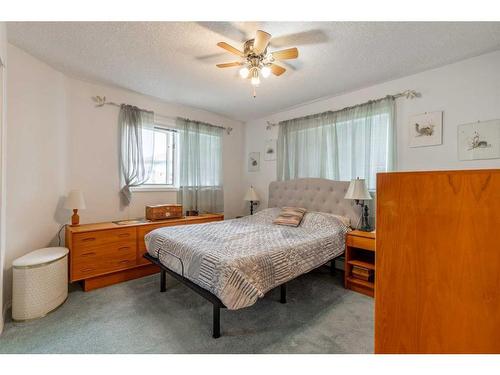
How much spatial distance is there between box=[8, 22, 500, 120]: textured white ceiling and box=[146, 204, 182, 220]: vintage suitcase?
5.60ft

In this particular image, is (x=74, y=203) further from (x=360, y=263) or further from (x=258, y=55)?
(x=360, y=263)

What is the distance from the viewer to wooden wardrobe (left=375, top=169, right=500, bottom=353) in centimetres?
66

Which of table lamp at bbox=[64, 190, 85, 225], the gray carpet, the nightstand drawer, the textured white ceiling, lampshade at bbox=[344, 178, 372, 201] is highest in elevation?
the textured white ceiling

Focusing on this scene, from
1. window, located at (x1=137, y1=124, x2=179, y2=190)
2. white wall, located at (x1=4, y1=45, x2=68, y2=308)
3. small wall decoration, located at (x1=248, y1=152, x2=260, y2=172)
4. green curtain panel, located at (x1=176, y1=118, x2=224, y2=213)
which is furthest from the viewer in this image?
small wall decoration, located at (x1=248, y1=152, x2=260, y2=172)

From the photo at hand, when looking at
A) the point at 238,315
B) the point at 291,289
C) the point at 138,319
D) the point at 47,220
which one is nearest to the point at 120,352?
the point at 138,319

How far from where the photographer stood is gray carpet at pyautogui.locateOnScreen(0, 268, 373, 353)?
1.63 meters

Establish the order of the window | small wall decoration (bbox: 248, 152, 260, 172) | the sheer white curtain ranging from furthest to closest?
small wall decoration (bbox: 248, 152, 260, 172) < the window < the sheer white curtain

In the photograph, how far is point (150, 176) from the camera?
353 centimetres

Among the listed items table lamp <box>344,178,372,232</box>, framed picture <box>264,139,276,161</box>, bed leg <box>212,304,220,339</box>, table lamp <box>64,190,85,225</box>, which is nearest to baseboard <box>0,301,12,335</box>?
table lamp <box>64,190,85,225</box>

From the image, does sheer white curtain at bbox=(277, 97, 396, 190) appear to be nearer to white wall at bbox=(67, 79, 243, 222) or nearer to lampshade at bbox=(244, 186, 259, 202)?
lampshade at bbox=(244, 186, 259, 202)

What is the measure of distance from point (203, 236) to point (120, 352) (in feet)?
3.64

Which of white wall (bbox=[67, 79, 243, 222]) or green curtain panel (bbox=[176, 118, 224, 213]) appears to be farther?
green curtain panel (bbox=[176, 118, 224, 213])

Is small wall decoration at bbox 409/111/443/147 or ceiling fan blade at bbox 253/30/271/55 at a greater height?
ceiling fan blade at bbox 253/30/271/55

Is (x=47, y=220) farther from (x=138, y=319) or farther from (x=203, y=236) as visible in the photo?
(x=203, y=236)
